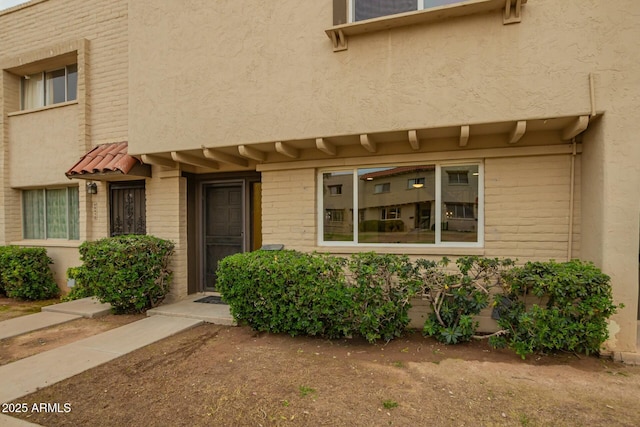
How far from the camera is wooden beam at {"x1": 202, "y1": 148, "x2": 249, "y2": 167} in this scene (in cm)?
543

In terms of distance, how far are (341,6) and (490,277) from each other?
14.1ft

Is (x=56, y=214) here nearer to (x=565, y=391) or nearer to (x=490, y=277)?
(x=490, y=277)

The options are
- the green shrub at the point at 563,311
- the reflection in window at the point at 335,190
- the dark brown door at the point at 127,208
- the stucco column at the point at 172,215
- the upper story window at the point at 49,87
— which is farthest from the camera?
the upper story window at the point at 49,87

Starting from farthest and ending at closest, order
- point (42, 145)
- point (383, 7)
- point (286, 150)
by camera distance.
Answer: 1. point (42, 145)
2. point (286, 150)
3. point (383, 7)

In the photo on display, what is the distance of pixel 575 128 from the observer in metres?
4.04

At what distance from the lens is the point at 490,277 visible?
14.8ft

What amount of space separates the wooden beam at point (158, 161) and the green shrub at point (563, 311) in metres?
6.00

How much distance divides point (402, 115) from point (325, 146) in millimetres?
1178

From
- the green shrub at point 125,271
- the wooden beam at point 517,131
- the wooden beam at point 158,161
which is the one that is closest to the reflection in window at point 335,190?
the wooden beam at point 517,131

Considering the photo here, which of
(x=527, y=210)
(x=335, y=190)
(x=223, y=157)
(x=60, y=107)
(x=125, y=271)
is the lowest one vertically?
(x=125, y=271)

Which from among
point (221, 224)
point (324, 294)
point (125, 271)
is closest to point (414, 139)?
point (324, 294)

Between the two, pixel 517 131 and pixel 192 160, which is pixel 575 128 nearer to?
pixel 517 131

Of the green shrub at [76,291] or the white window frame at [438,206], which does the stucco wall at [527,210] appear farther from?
the green shrub at [76,291]

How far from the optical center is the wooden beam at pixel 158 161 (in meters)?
5.96
